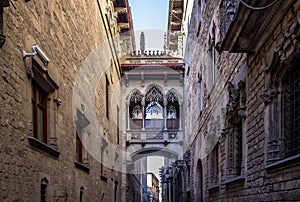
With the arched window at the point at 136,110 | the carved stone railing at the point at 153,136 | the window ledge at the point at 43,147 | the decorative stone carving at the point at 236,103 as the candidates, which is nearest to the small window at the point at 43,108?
the window ledge at the point at 43,147

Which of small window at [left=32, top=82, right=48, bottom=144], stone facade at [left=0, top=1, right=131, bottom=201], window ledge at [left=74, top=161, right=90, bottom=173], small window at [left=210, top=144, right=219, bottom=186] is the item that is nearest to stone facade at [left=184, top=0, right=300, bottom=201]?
small window at [left=210, top=144, right=219, bottom=186]

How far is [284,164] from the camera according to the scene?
5918mm

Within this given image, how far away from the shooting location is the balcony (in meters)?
6.18

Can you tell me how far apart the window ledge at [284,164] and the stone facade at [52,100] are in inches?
145

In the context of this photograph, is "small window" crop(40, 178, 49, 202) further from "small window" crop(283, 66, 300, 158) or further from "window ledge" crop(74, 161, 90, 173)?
"small window" crop(283, 66, 300, 158)

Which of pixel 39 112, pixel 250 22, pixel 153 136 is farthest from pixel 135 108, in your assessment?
pixel 250 22

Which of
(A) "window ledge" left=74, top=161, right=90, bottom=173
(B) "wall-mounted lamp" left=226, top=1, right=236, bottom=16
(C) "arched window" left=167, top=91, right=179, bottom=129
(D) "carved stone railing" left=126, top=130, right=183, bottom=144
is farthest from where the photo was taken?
(C) "arched window" left=167, top=91, right=179, bottom=129

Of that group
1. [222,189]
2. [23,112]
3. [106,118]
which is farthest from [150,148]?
[23,112]

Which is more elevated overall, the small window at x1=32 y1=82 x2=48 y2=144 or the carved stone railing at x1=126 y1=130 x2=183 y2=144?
the small window at x1=32 y1=82 x2=48 y2=144

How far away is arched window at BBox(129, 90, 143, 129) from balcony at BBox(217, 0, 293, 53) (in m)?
18.8

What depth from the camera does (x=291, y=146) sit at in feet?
20.8

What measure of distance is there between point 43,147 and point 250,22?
4.09 metres

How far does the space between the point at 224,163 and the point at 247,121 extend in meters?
2.77

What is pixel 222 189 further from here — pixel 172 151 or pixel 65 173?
pixel 172 151
